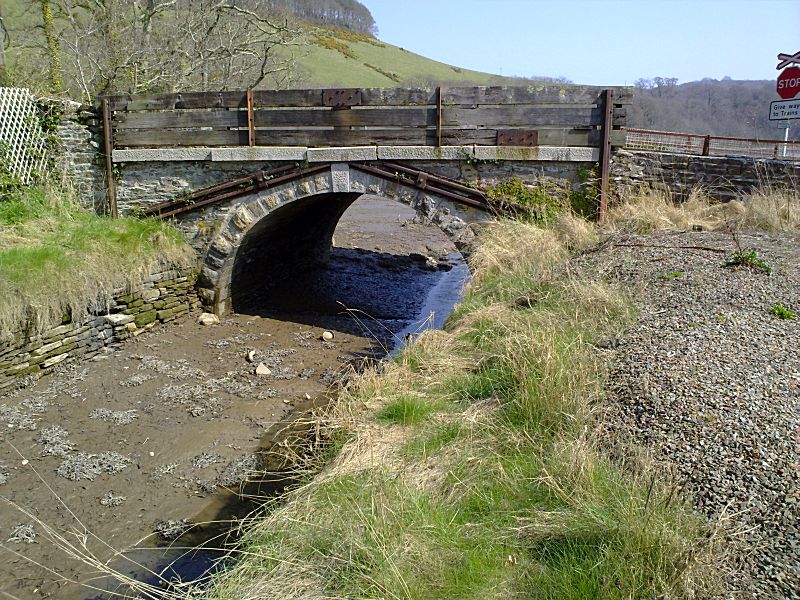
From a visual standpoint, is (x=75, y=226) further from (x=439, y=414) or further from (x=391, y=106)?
(x=439, y=414)

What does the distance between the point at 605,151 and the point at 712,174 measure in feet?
7.65

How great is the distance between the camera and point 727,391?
169 inches

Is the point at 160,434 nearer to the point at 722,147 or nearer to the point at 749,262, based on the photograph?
the point at 749,262

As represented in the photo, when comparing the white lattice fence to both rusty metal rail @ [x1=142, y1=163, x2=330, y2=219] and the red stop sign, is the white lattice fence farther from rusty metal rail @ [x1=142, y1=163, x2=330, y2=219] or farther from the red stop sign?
the red stop sign

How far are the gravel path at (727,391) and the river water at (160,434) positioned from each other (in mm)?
2755

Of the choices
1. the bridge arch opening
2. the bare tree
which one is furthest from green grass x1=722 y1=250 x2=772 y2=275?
the bare tree

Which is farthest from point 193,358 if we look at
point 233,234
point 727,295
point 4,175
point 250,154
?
point 727,295

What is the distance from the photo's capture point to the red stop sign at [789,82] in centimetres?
1347

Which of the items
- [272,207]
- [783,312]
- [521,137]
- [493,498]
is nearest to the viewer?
[493,498]

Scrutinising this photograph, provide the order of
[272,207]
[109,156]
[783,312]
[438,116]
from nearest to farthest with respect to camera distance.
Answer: [783,312] < [438,116] < [272,207] < [109,156]

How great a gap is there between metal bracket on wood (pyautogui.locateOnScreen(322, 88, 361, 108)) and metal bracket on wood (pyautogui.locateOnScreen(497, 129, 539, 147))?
8.38ft

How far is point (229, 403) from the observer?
28.6 feet

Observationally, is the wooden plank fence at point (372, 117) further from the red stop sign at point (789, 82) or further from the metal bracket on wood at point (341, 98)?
the red stop sign at point (789, 82)

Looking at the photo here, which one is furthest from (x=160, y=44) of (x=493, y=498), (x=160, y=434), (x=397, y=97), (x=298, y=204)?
(x=493, y=498)
